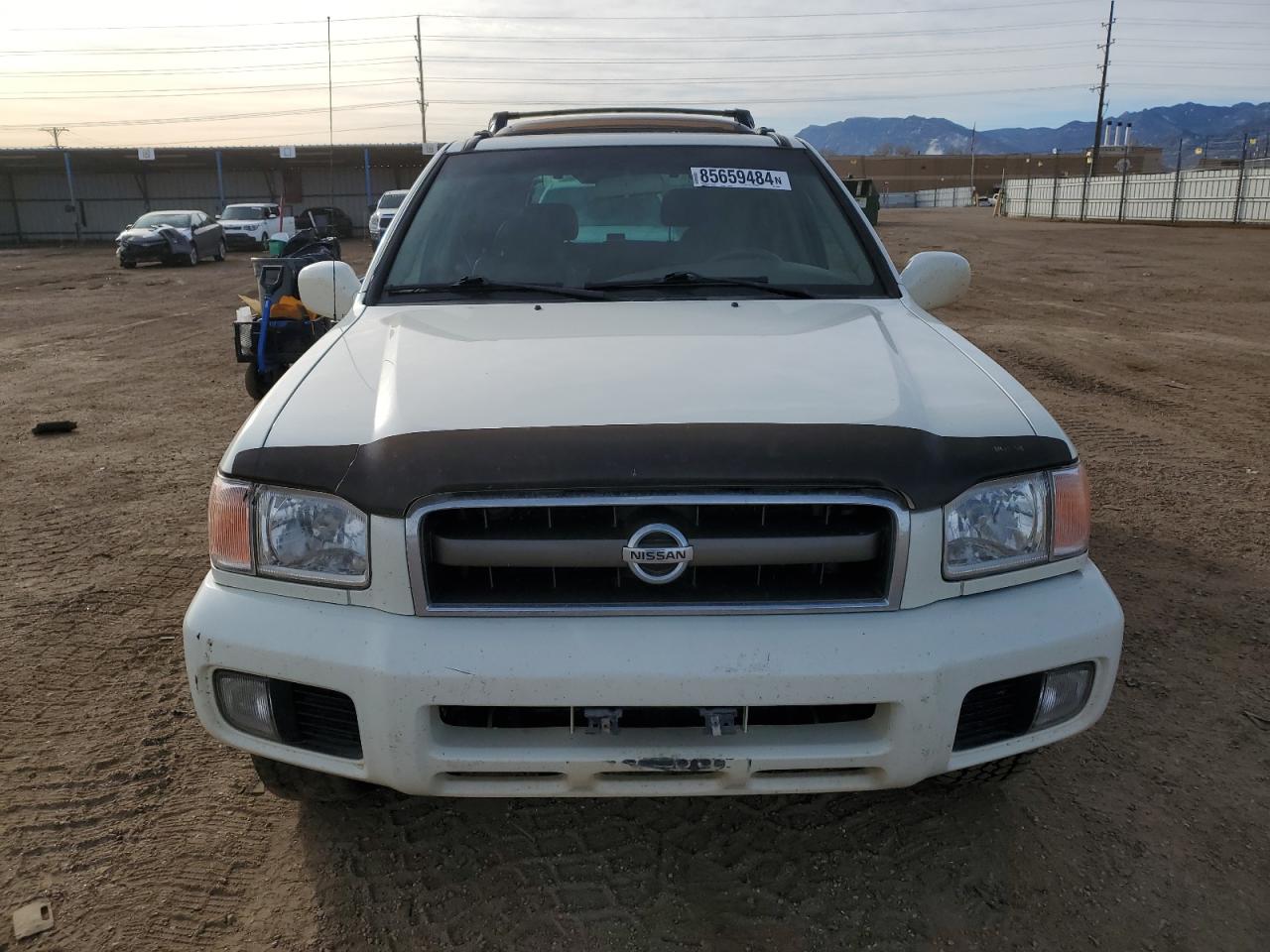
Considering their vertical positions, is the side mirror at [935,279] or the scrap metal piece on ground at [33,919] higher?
the side mirror at [935,279]

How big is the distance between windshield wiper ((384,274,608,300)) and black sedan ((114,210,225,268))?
23832 millimetres

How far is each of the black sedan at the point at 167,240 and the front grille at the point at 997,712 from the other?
84.0 ft

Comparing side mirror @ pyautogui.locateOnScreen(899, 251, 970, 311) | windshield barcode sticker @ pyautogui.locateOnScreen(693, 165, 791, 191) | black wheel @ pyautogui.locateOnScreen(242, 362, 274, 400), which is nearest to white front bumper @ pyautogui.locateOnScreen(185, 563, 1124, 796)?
side mirror @ pyautogui.locateOnScreen(899, 251, 970, 311)

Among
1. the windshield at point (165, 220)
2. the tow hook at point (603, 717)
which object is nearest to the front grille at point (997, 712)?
the tow hook at point (603, 717)

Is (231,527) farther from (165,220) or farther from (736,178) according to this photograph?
(165,220)

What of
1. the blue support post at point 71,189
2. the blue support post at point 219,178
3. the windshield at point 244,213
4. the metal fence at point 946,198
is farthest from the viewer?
the metal fence at point 946,198

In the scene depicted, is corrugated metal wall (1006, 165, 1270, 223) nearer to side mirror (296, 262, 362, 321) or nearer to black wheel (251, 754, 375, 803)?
side mirror (296, 262, 362, 321)

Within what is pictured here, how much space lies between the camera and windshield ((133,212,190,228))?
24.5 m

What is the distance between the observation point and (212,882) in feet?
7.23

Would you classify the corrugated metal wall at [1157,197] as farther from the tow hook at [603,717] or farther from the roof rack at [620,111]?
the tow hook at [603,717]

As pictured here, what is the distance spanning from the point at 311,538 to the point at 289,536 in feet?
0.17

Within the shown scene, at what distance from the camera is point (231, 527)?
1971 millimetres

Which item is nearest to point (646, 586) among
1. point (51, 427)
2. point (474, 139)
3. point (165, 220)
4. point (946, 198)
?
point (474, 139)

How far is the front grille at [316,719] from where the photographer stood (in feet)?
6.14
